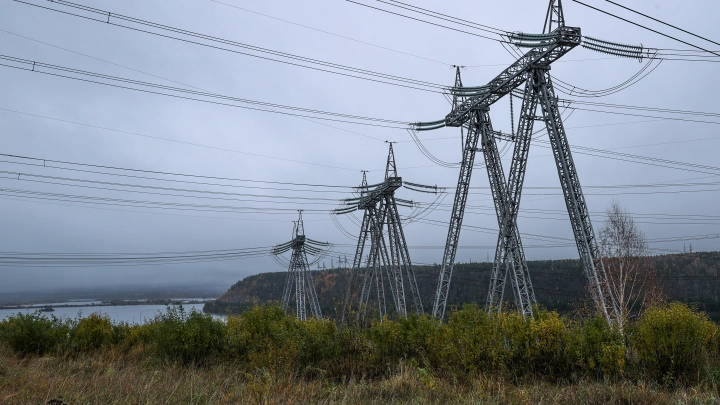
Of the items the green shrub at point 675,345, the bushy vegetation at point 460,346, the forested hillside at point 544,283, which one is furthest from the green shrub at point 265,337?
the forested hillside at point 544,283

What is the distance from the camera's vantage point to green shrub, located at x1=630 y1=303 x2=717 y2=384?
8.77m

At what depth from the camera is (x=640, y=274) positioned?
27.5 m

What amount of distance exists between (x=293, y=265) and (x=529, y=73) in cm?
2840

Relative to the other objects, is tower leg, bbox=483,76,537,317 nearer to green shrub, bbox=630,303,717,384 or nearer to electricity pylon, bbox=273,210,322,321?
green shrub, bbox=630,303,717,384

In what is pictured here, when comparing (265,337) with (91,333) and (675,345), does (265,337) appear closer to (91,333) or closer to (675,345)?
(91,333)

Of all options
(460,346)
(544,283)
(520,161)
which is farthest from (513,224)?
(544,283)

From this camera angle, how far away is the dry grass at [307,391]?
288 inches

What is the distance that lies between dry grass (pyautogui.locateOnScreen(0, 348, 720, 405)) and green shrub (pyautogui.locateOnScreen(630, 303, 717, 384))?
595 millimetres

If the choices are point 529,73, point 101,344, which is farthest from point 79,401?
point 529,73

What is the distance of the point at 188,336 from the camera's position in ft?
41.2

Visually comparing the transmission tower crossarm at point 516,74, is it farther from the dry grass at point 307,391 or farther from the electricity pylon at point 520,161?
the dry grass at point 307,391

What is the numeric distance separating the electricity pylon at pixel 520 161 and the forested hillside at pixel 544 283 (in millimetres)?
38160

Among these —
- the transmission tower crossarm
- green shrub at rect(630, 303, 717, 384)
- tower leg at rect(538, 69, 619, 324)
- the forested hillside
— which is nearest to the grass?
green shrub at rect(630, 303, 717, 384)

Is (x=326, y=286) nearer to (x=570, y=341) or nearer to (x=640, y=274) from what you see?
(x=640, y=274)
